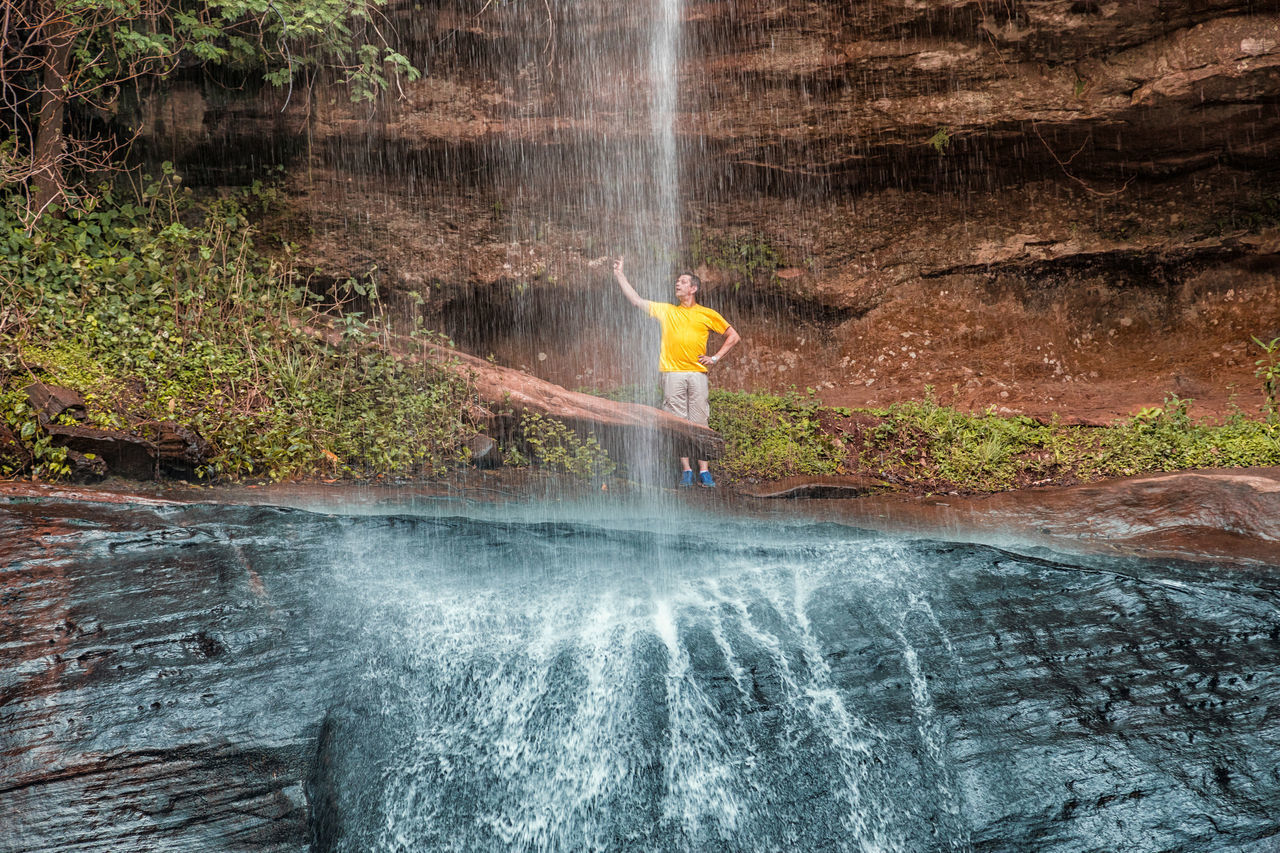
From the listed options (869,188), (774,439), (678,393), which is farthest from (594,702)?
(869,188)

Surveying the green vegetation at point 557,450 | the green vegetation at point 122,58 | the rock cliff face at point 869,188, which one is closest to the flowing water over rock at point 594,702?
the green vegetation at point 557,450

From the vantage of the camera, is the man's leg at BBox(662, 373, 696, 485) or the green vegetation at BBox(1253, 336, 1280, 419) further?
the green vegetation at BBox(1253, 336, 1280, 419)

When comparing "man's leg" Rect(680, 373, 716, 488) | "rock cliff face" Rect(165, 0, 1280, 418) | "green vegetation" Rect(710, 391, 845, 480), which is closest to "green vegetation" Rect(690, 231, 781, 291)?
"rock cliff face" Rect(165, 0, 1280, 418)

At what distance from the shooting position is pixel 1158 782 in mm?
3203

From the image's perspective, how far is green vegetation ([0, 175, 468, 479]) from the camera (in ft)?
19.3

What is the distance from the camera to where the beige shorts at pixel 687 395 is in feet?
24.8

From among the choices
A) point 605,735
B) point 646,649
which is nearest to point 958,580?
point 646,649

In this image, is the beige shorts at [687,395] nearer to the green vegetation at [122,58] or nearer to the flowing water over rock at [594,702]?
the flowing water over rock at [594,702]

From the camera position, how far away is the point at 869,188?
380 inches

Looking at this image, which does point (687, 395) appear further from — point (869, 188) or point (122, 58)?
point (122, 58)

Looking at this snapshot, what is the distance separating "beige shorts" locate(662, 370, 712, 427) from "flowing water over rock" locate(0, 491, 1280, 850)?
349 cm

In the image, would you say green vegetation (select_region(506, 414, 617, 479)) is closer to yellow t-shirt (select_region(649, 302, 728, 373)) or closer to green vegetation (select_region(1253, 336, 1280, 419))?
yellow t-shirt (select_region(649, 302, 728, 373))

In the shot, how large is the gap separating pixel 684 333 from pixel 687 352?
18 cm

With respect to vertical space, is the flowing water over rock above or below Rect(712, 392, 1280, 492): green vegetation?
below
